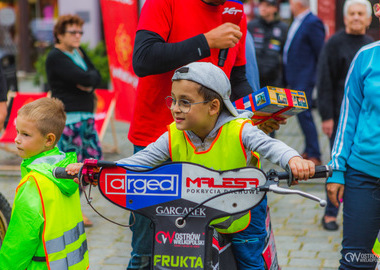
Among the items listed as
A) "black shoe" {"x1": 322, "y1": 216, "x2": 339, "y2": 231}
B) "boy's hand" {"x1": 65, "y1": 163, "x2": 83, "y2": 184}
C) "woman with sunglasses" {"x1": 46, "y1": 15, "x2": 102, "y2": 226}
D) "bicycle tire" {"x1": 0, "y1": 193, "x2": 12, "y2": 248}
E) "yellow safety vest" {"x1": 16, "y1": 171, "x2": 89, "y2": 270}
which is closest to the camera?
"boy's hand" {"x1": 65, "y1": 163, "x2": 83, "y2": 184}

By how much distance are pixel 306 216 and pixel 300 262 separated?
128 cm

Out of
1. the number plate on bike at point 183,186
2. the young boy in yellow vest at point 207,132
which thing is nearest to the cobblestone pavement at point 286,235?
the young boy in yellow vest at point 207,132

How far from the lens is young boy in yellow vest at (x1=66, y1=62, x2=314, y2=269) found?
275cm

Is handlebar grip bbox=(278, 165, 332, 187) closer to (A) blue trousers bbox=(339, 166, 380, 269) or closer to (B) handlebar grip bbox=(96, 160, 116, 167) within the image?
(B) handlebar grip bbox=(96, 160, 116, 167)

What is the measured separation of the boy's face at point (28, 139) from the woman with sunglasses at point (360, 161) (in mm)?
1502

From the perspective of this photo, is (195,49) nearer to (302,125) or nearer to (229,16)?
(229,16)

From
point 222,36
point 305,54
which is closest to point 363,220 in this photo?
point 222,36

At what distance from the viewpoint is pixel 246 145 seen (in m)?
2.81

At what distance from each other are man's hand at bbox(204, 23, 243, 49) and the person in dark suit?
484 cm

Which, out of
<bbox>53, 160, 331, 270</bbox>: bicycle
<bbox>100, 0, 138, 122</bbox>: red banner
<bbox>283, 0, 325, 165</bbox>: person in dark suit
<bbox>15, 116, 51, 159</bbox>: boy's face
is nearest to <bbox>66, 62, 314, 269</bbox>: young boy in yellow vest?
<bbox>53, 160, 331, 270</bbox>: bicycle

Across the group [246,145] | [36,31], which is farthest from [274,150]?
[36,31]

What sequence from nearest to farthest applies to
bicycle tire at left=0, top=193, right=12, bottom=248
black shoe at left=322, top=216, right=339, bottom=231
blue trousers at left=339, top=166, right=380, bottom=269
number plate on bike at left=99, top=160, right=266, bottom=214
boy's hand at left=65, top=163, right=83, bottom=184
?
number plate on bike at left=99, top=160, right=266, bottom=214
boy's hand at left=65, top=163, right=83, bottom=184
blue trousers at left=339, top=166, right=380, bottom=269
bicycle tire at left=0, top=193, right=12, bottom=248
black shoe at left=322, top=216, right=339, bottom=231

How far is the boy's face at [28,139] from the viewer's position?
327cm

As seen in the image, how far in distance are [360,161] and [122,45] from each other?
4.56 m
